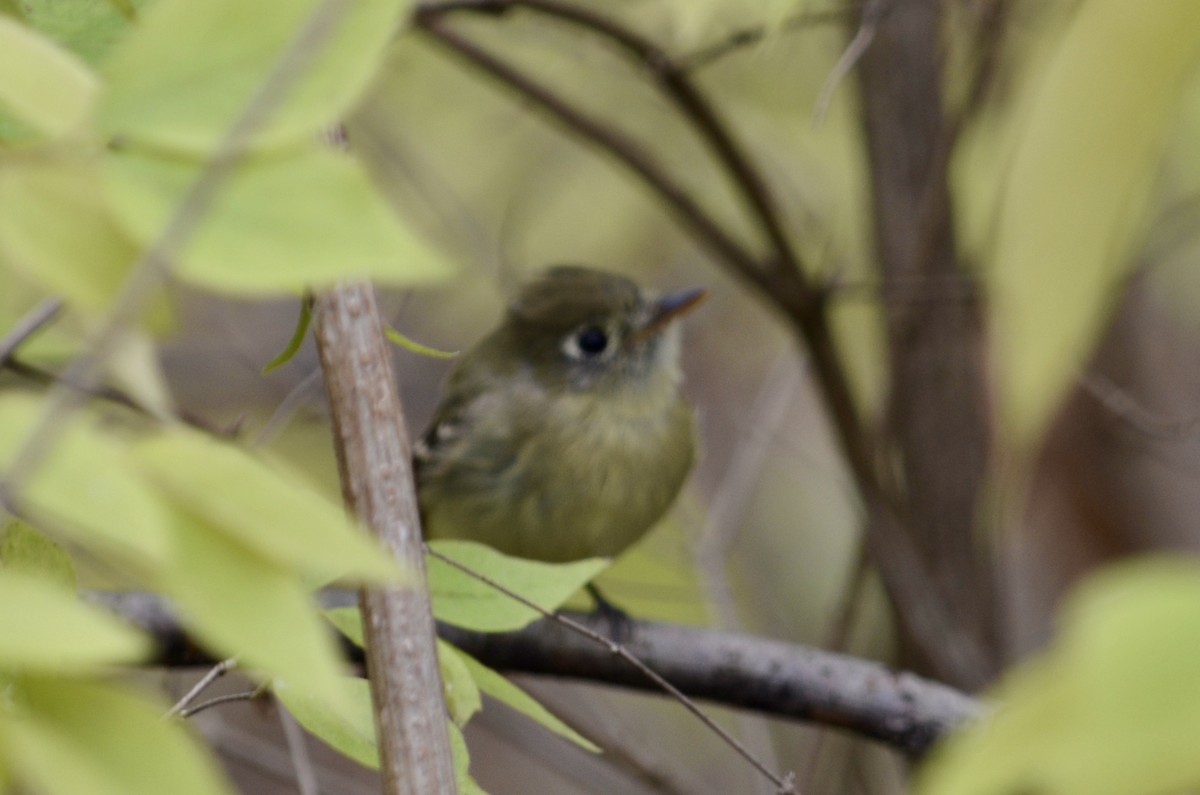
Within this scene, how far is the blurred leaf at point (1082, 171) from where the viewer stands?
391 mm

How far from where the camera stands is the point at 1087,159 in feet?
1.33

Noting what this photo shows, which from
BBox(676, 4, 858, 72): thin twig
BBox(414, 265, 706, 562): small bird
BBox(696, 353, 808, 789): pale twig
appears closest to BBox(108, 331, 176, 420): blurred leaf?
BBox(676, 4, 858, 72): thin twig

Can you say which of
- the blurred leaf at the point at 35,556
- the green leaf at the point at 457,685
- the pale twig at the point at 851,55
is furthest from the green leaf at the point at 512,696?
the pale twig at the point at 851,55

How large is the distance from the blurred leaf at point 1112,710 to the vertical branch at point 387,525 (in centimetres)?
32

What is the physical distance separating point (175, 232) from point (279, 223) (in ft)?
0.11

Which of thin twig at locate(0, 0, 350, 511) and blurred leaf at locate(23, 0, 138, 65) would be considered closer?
thin twig at locate(0, 0, 350, 511)

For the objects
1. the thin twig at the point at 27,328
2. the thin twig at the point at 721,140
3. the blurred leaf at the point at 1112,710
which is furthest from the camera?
the thin twig at the point at 721,140

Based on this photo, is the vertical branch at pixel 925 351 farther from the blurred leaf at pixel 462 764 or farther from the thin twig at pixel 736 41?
the blurred leaf at pixel 462 764

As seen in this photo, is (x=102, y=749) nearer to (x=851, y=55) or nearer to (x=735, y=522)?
(x=851, y=55)

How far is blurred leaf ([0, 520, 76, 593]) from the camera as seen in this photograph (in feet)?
2.02

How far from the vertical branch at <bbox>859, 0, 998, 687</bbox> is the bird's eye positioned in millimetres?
437

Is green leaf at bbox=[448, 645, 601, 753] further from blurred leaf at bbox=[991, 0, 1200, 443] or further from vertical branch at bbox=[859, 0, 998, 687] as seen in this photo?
vertical branch at bbox=[859, 0, 998, 687]

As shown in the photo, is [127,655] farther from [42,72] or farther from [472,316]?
[472,316]

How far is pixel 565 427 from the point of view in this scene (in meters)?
1.99
